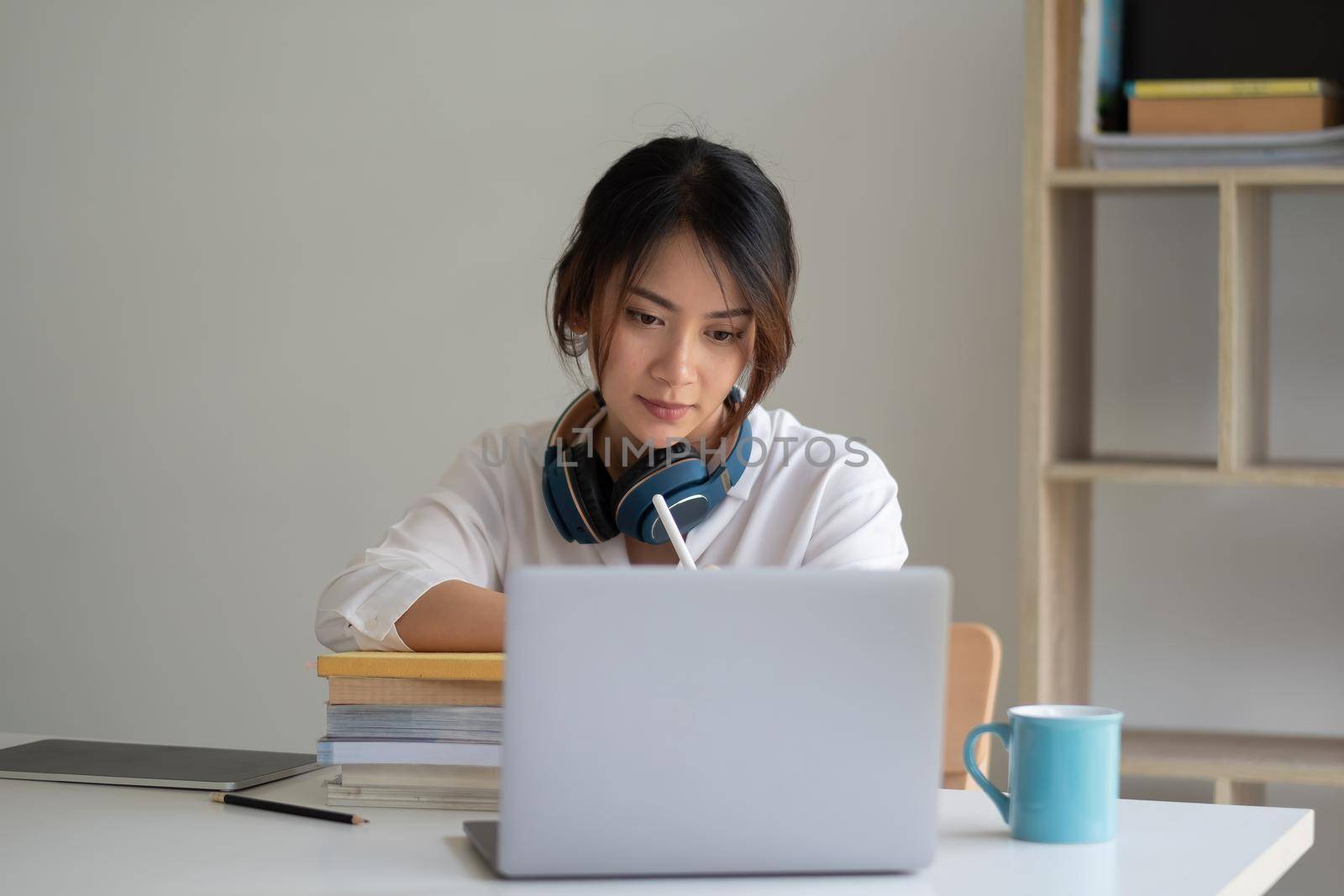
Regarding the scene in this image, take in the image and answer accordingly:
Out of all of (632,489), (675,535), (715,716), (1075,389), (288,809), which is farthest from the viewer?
(1075,389)

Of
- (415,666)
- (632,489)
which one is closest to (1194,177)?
(632,489)

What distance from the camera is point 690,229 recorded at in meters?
1.56

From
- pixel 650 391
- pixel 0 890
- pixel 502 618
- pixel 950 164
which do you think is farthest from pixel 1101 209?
pixel 0 890

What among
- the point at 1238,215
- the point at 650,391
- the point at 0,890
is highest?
the point at 1238,215

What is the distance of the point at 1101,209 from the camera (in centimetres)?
235

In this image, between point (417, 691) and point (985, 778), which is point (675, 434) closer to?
point (417, 691)

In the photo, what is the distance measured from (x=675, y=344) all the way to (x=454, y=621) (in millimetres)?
404

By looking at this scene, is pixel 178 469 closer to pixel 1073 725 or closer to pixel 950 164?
pixel 950 164

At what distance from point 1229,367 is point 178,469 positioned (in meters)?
2.01

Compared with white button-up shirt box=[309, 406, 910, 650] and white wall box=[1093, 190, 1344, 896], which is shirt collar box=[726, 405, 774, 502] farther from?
white wall box=[1093, 190, 1344, 896]

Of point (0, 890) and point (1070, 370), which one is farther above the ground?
point (1070, 370)

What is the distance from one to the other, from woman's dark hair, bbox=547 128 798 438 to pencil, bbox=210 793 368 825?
648 millimetres

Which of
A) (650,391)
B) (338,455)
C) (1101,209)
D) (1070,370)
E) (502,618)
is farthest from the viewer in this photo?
(338,455)

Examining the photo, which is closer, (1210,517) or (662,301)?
(662,301)
